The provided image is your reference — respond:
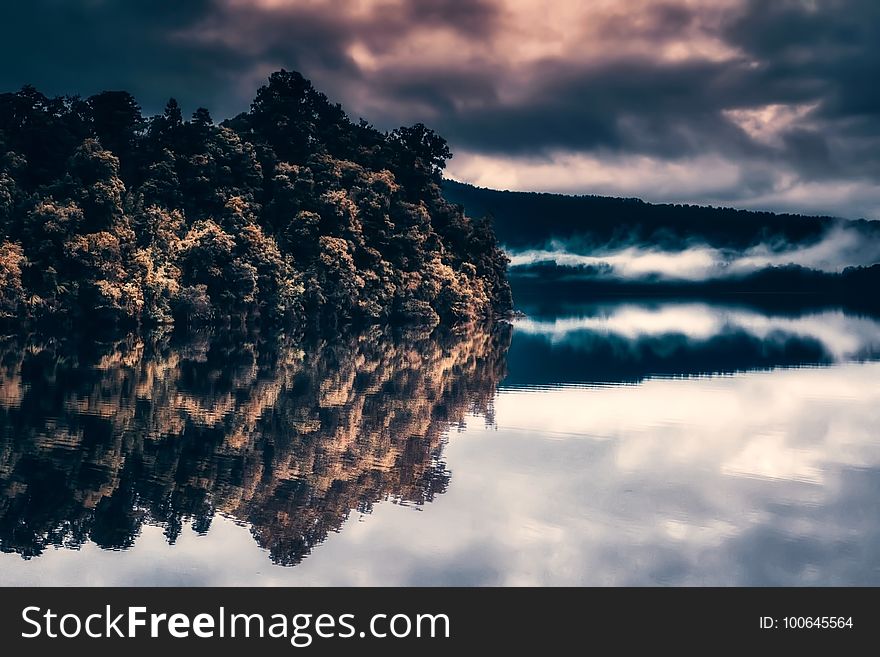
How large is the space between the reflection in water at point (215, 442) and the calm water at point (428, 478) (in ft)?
0.27

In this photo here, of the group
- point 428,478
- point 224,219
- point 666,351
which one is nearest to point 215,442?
point 428,478

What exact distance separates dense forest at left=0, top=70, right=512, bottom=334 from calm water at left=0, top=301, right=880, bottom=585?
31307 mm

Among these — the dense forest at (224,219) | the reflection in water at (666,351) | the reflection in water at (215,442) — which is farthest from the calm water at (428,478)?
the dense forest at (224,219)

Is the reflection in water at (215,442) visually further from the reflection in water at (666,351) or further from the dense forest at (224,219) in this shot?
the dense forest at (224,219)

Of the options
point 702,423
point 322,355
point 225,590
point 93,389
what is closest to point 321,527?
point 225,590

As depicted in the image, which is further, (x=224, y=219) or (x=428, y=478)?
(x=224, y=219)

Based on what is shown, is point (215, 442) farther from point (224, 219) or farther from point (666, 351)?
point (224, 219)

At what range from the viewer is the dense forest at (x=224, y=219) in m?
73.9

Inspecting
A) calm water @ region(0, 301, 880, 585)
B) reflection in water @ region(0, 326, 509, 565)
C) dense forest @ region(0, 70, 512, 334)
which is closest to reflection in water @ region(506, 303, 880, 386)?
calm water @ region(0, 301, 880, 585)

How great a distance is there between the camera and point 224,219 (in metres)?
84.4

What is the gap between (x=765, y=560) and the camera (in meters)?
15.7

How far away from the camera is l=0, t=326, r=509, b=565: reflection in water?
57.0 feet

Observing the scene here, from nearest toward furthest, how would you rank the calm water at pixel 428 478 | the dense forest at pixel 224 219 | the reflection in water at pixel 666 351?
the calm water at pixel 428 478, the reflection in water at pixel 666 351, the dense forest at pixel 224 219

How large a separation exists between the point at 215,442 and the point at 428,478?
21.3 ft
